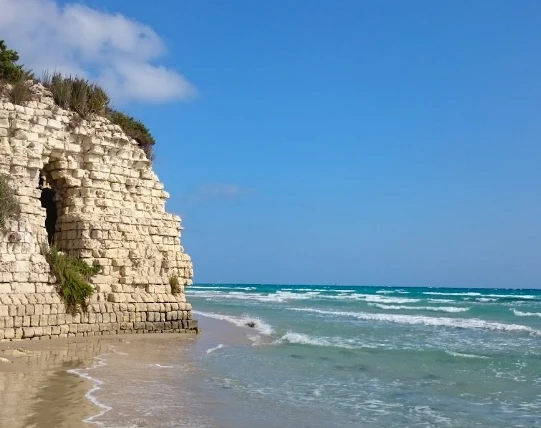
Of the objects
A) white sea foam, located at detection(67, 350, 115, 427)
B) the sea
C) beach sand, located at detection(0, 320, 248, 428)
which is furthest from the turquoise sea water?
white sea foam, located at detection(67, 350, 115, 427)

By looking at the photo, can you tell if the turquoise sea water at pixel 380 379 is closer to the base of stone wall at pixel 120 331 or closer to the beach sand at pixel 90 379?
the beach sand at pixel 90 379

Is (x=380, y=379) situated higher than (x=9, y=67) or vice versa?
(x=9, y=67)

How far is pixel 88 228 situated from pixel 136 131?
10.1ft

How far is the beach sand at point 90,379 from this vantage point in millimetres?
6125

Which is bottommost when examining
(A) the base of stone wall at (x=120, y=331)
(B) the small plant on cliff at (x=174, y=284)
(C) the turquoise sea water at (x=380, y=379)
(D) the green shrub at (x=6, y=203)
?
(C) the turquoise sea water at (x=380, y=379)

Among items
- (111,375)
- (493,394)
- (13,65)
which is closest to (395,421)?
(493,394)

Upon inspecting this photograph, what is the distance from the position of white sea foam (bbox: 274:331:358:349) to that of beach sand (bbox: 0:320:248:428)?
215 cm

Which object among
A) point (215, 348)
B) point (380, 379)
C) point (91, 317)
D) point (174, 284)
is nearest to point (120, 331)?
point (91, 317)

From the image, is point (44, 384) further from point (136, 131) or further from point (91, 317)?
point (136, 131)

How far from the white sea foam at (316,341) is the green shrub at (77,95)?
21.1 feet

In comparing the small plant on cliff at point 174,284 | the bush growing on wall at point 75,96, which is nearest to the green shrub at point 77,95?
the bush growing on wall at point 75,96

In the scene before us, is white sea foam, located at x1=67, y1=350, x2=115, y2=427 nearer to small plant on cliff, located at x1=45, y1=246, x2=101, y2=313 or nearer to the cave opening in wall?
small plant on cliff, located at x1=45, y1=246, x2=101, y2=313

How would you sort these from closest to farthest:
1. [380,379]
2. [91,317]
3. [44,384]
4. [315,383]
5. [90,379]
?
[44,384]
[90,379]
[315,383]
[380,379]
[91,317]

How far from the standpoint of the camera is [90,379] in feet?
26.4
